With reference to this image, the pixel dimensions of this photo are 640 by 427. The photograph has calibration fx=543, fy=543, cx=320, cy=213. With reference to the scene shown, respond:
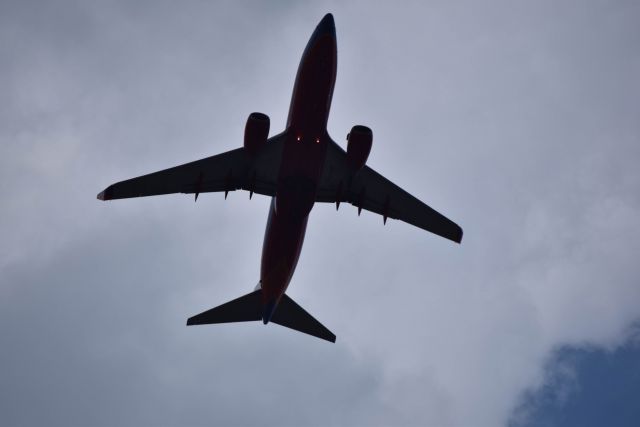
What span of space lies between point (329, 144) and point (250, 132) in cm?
391

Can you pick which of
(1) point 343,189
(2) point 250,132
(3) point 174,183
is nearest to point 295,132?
(2) point 250,132

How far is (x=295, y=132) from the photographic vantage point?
76.3 feet

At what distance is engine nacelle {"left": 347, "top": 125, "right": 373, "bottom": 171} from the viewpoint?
2348 cm

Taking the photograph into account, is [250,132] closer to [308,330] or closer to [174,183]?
[174,183]

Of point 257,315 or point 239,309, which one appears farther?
point 257,315

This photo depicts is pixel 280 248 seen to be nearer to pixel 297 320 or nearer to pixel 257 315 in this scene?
pixel 257 315

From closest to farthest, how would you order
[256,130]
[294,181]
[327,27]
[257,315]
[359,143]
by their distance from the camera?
[327,27]
[256,130]
[359,143]
[294,181]
[257,315]

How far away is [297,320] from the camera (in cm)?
2898

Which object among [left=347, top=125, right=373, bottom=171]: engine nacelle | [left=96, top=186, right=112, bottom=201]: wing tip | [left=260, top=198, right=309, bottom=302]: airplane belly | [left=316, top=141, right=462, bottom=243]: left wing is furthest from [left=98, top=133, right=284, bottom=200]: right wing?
[left=347, top=125, right=373, bottom=171]: engine nacelle

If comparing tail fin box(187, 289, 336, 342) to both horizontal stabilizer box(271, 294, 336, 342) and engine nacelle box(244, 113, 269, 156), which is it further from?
engine nacelle box(244, 113, 269, 156)

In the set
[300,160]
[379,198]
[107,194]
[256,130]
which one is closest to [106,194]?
[107,194]

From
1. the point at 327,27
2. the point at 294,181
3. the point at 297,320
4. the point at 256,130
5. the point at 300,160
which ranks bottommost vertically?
the point at 297,320

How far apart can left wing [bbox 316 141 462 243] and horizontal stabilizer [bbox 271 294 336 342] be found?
604 centimetres

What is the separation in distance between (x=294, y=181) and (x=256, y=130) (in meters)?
2.85
